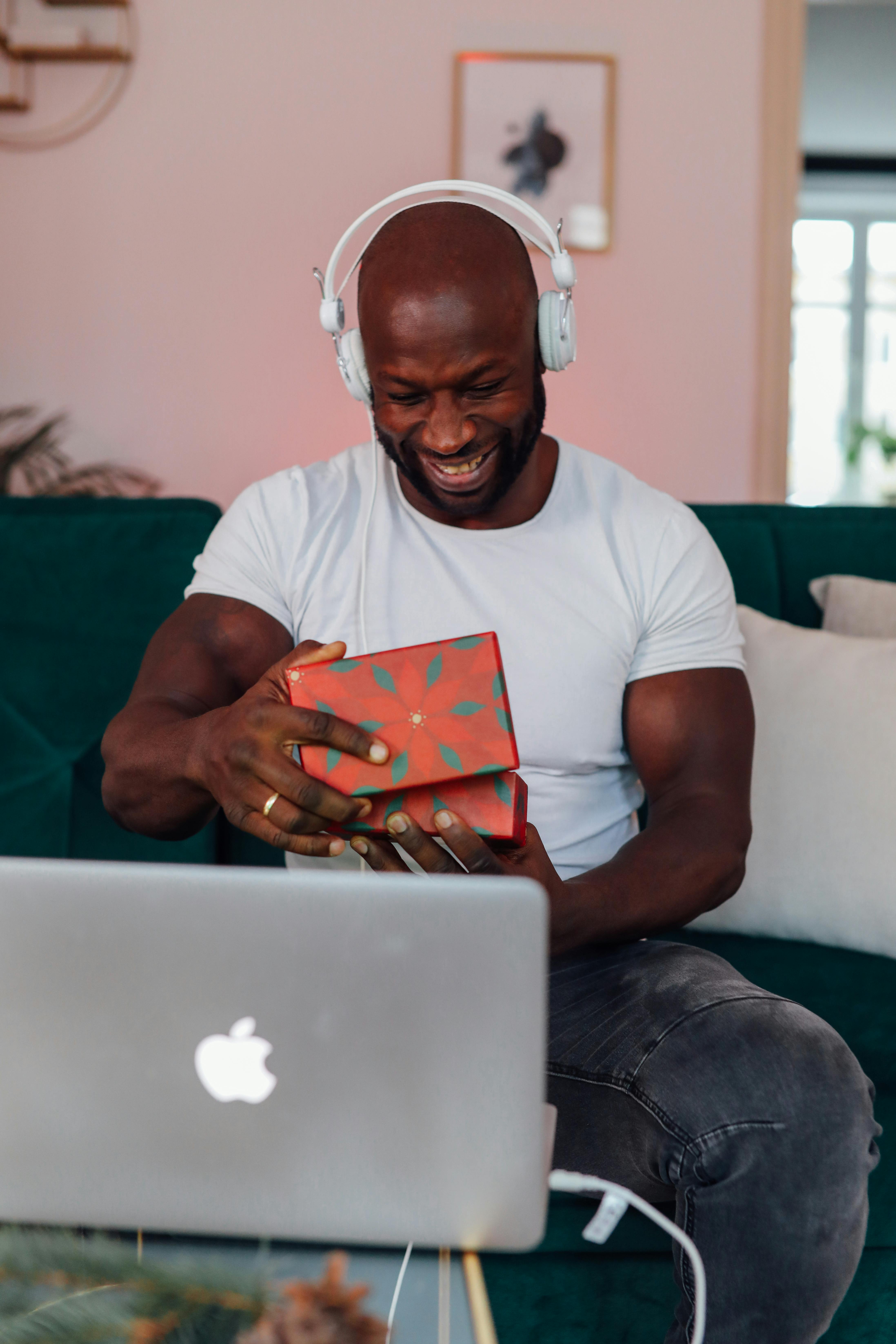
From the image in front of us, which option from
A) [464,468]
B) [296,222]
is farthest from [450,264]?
[296,222]

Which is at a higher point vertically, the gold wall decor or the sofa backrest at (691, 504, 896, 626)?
the gold wall decor

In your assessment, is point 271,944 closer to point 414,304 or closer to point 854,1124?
point 854,1124

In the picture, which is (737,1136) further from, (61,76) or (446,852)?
(61,76)

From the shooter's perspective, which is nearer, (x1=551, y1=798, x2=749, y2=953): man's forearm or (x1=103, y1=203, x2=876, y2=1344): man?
(x1=103, y1=203, x2=876, y2=1344): man

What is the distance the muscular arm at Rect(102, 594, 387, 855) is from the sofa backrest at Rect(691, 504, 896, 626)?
705 millimetres

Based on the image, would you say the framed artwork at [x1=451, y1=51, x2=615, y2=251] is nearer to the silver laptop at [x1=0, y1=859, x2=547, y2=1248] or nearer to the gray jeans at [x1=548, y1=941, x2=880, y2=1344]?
the gray jeans at [x1=548, y1=941, x2=880, y2=1344]

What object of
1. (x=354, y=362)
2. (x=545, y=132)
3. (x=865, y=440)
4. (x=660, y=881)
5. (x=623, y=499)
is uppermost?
(x=545, y=132)

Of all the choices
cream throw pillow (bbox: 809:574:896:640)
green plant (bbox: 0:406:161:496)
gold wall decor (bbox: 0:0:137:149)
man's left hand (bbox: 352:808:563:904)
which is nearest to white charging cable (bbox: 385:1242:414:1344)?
man's left hand (bbox: 352:808:563:904)

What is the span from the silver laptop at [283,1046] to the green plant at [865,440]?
5609 mm

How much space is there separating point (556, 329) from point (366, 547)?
0.30 m

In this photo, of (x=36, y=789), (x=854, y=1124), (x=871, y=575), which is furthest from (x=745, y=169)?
(x=854, y=1124)

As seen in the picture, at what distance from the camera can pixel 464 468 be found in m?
1.16

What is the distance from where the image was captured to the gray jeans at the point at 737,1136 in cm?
78

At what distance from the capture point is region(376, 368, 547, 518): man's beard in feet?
3.84
